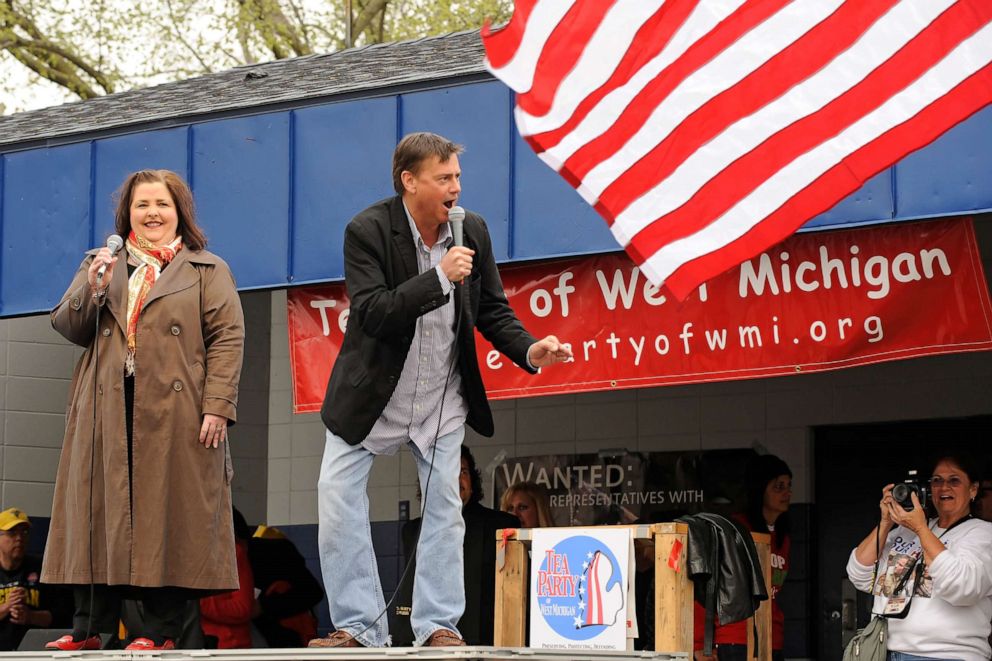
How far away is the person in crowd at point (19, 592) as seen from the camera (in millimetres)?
11625

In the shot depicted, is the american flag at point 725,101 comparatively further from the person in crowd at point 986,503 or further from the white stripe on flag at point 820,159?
the person in crowd at point 986,503

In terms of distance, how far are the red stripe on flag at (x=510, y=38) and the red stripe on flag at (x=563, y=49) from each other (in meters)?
0.12

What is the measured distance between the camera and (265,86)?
40.5 ft

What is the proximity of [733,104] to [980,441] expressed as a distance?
5.99 m

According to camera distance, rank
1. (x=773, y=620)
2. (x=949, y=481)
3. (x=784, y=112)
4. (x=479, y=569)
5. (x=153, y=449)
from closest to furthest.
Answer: (x=784, y=112)
(x=153, y=449)
(x=949, y=481)
(x=773, y=620)
(x=479, y=569)

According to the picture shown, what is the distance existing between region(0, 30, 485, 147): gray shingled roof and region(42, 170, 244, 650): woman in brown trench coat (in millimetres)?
3187

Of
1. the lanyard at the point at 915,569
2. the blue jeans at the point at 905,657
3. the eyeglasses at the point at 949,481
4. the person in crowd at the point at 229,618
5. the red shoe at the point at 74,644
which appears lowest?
the person in crowd at the point at 229,618

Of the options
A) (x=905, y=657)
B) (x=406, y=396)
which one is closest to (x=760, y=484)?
(x=905, y=657)

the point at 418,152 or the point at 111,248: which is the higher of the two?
the point at 418,152

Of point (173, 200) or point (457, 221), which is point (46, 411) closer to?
point (173, 200)

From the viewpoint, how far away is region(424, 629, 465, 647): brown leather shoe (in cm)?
578

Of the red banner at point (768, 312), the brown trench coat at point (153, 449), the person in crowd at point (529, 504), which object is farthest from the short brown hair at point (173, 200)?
the person in crowd at point (529, 504)

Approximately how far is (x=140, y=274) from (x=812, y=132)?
2.78 metres

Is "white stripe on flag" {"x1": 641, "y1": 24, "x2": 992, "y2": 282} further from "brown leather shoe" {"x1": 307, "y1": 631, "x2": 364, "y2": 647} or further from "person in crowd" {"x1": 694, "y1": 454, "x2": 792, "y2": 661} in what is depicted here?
"person in crowd" {"x1": 694, "y1": 454, "x2": 792, "y2": 661}
